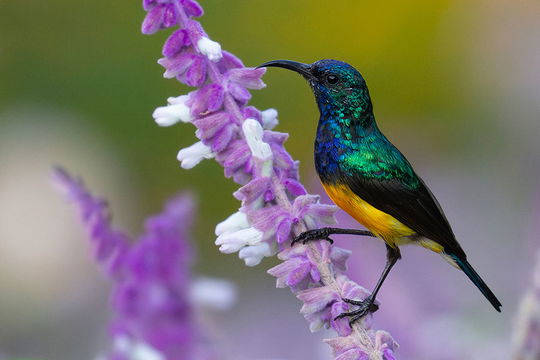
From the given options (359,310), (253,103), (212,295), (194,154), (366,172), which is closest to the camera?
(359,310)

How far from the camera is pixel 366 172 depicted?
0.85m

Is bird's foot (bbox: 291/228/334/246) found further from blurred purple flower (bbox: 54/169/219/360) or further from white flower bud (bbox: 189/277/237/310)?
white flower bud (bbox: 189/277/237/310)

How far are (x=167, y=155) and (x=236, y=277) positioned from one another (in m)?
0.60

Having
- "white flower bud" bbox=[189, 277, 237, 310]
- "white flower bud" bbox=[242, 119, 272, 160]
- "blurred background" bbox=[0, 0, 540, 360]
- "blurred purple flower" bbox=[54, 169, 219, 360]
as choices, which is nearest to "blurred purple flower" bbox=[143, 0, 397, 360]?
"white flower bud" bbox=[242, 119, 272, 160]

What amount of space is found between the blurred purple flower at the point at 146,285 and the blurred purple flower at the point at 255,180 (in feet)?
0.42

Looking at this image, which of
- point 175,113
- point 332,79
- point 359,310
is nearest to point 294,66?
point 332,79

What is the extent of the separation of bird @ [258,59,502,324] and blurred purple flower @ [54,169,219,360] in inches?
7.1

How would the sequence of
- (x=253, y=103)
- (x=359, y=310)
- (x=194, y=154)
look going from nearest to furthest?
(x=359, y=310) < (x=194, y=154) < (x=253, y=103)

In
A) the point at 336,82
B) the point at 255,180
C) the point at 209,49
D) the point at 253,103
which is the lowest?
the point at 255,180

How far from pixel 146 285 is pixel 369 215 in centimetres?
25

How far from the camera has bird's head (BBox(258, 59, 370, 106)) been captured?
2.93 feet

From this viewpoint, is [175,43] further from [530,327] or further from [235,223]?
[530,327]

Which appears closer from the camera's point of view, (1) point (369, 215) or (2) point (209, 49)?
(2) point (209, 49)

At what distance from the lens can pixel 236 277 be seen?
2.70 meters
